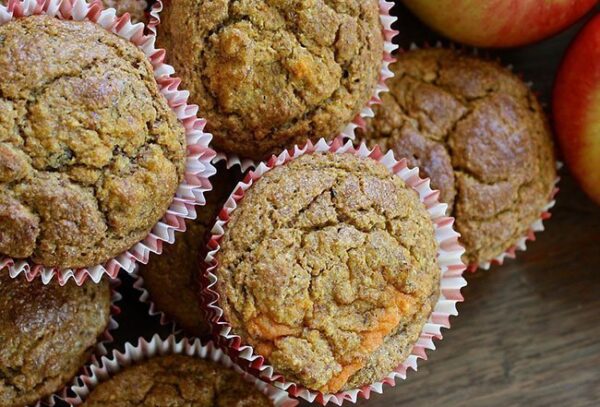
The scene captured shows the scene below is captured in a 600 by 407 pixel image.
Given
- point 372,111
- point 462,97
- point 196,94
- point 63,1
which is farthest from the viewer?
point 462,97

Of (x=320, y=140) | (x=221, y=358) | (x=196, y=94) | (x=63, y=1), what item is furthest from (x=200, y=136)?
(x=221, y=358)

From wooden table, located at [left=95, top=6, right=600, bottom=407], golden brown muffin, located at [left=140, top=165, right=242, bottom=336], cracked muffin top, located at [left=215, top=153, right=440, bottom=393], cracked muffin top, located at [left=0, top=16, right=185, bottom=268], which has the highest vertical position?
cracked muffin top, located at [left=0, top=16, right=185, bottom=268]

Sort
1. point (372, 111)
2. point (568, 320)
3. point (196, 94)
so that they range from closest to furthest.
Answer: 1. point (196, 94)
2. point (372, 111)
3. point (568, 320)

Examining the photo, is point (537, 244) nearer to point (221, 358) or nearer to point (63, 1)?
point (221, 358)

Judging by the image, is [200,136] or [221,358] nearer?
[200,136]

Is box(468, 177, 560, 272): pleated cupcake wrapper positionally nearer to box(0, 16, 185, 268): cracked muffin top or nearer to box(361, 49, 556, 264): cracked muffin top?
box(361, 49, 556, 264): cracked muffin top

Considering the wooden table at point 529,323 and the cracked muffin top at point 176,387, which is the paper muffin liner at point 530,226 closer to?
the wooden table at point 529,323

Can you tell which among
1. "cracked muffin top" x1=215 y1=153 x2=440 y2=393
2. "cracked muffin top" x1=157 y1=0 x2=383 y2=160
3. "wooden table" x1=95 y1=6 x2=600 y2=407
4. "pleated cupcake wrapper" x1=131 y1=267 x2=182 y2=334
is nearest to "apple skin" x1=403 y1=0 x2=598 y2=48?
"wooden table" x1=95 y1=6 x2=600 y2=407
